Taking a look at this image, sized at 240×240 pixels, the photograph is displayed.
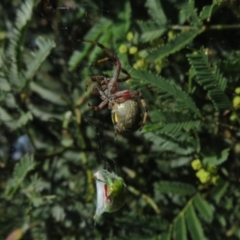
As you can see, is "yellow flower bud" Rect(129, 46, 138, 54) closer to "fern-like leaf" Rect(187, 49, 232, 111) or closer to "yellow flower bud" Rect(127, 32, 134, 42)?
"yellow flower bud" Rect(127, 32, 134, 42)

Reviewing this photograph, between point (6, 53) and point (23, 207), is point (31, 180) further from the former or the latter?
point (6, 53)

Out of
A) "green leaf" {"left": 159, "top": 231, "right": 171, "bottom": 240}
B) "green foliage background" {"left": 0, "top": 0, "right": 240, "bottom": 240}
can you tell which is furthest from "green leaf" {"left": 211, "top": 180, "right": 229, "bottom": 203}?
"green leaf" {"left": 159, "top": 231, "right": 171, "bottom": 240}

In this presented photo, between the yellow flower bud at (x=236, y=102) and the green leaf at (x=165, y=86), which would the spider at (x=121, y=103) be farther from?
the yellow flower bud at (x=236, y=102)

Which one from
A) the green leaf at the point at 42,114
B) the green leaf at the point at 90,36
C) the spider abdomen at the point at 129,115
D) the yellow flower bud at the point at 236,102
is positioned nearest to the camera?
the spider abdomen at the point at 129,115

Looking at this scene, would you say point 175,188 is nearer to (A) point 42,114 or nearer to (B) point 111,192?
(B) point 111,192

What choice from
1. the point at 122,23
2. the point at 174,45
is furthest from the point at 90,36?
the point at 174,45

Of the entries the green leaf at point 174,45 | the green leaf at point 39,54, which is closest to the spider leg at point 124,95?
the green leaf at point 174,45
